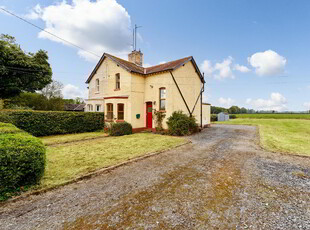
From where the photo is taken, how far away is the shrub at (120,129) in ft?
38.3

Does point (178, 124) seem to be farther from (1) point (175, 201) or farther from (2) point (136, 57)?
(2) point (136, 57)

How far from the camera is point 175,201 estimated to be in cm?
306

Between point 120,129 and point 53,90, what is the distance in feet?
96.5

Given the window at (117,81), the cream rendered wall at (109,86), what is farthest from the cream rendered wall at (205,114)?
the window at (117,81)

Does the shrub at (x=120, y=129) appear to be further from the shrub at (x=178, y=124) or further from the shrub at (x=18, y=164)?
the shrub at (x=18, y=164)

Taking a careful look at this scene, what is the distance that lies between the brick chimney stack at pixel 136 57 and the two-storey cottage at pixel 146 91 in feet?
10.2

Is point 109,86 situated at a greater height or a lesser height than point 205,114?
greater

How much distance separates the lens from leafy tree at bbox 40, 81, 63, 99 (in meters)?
30.4

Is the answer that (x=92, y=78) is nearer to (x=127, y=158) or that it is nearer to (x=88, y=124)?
(x=88, y=124)

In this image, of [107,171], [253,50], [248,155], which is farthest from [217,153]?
[253,50]

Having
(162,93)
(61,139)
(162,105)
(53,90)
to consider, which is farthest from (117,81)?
(53,90)

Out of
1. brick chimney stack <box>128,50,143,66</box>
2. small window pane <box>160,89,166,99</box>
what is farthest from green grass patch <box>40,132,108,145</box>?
brick chimney stack <box>128,50,143,66</box>

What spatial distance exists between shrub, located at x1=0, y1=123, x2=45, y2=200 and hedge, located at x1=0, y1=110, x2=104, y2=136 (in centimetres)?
816

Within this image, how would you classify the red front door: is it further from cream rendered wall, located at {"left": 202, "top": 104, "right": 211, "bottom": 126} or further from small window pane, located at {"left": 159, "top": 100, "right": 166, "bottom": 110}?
cream rendered wall, located at {"left": 202, "top": 104, "right": 211, "bottom": 126}
